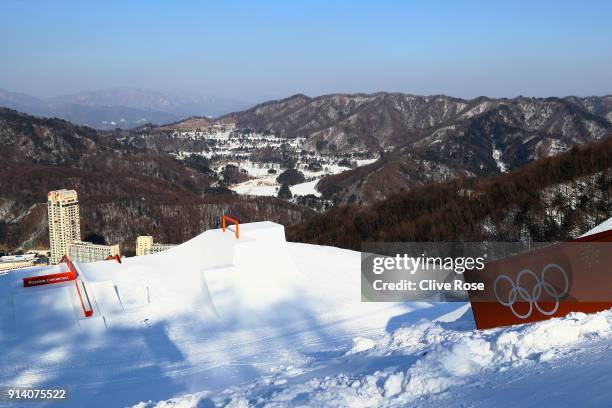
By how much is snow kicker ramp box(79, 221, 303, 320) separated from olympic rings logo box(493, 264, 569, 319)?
22.3ft

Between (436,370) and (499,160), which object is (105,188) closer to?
(499,160)

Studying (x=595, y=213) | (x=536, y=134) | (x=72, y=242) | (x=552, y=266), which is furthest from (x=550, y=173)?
(x=536, y=134)

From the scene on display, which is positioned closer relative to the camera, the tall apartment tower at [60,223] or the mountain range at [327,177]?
the mountain range at [327,177]

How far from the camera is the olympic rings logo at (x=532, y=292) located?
9.07 metres

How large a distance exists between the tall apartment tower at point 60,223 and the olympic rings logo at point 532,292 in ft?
215

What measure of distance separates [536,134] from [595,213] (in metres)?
98.7

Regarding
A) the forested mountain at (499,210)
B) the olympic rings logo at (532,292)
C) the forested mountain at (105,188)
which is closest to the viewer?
the olympic rings logo at (532,292)

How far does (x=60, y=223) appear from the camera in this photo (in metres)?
69.4

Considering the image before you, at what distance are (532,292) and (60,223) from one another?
68.1 metres

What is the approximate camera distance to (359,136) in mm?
187000

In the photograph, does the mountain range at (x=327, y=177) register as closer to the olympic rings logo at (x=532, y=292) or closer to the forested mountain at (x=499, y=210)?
the forested mountain at (x=499, y=210)

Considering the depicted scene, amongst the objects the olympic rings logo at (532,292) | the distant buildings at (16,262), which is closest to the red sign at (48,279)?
the olympic rings logo at (532,292)

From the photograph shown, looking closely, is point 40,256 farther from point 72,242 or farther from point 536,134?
point 536,134

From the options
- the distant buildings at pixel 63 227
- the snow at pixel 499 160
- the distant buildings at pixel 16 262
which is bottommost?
the distant buildings at pixel 16 262
